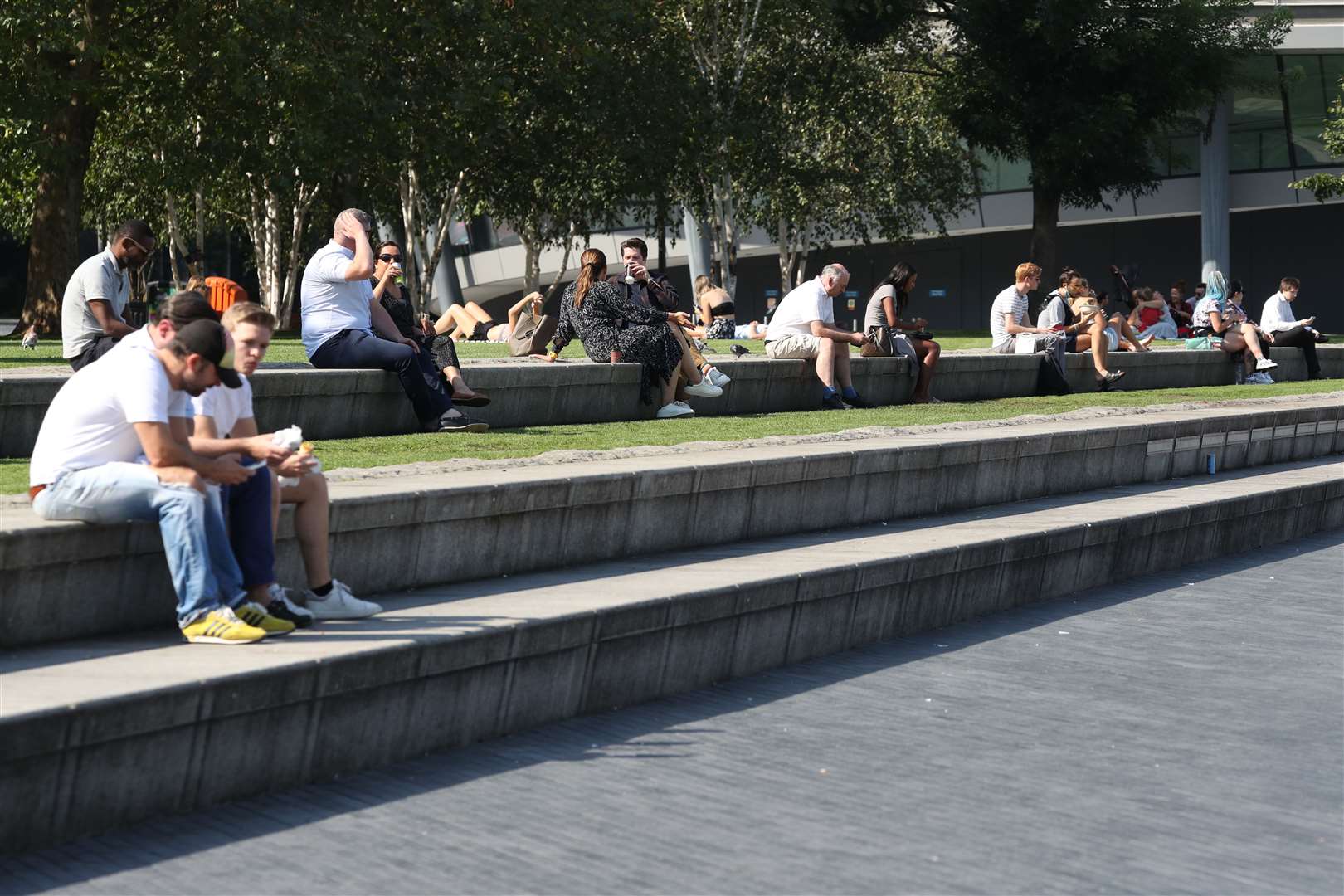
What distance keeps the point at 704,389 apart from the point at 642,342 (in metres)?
0.69

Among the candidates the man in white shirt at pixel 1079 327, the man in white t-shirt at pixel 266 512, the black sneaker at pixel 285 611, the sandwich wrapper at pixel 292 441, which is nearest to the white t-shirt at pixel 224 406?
the man in white t-shirt at pixel 266 512

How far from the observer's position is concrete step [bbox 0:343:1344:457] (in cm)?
1005

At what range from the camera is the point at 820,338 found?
15.1m

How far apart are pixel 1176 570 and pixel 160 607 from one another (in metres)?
6.86

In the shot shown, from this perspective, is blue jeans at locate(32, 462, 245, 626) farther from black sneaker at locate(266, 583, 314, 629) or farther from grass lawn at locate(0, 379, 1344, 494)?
grass lawn at locate(0, 379, 1344, 494)

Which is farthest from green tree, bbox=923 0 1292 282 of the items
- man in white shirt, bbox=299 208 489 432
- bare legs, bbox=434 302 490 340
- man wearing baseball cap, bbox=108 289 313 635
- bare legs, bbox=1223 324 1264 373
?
man wearing baseball cap, bbox=108 289 313 635

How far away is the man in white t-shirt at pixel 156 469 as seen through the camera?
19.3ft

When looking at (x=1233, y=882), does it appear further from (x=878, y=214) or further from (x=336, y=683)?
(x=878, y=214)

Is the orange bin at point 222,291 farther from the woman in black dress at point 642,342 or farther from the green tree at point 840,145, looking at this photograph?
the green tree at point 840,145

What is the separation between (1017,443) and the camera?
38.6 ft

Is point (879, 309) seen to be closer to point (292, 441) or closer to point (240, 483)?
point (292, 441)

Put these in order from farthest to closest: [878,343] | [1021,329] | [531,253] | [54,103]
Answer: [531,253], [54,103], [1021,329], [878,343]

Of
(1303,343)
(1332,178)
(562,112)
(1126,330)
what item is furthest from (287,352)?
(1332,178)

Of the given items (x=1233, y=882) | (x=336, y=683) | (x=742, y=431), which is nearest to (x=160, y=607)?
(x=336, y=683)
